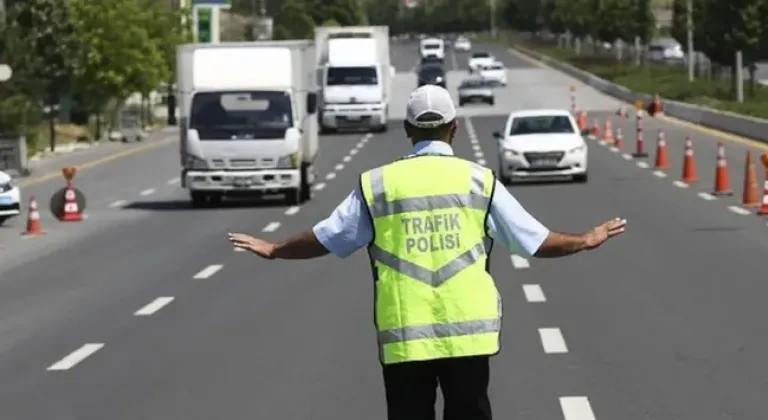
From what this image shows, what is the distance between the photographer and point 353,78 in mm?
60812

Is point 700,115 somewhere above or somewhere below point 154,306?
below

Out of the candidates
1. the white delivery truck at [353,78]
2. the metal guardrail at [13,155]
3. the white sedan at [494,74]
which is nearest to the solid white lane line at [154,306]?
the metal guardrail at [13,155]

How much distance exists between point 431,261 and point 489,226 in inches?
10.3

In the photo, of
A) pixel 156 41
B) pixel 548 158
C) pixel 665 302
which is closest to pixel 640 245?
pixel 665 302

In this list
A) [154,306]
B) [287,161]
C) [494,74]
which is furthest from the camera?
[494,74]

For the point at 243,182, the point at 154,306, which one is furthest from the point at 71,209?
the point at 154,306

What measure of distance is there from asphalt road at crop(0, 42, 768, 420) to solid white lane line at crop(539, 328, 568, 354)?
0.04 metres

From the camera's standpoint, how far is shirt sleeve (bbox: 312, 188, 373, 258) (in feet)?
20.9

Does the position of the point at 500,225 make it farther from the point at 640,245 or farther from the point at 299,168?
the point at 299,168

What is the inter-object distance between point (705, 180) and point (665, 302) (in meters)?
18.1

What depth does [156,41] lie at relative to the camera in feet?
230

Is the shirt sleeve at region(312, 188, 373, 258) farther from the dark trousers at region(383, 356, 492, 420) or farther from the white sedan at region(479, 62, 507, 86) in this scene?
the white sedan at region(479, 62, 507, 86)

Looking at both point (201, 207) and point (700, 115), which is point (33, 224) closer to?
point (201, 207)

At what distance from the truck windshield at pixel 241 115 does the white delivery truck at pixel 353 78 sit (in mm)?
28867
